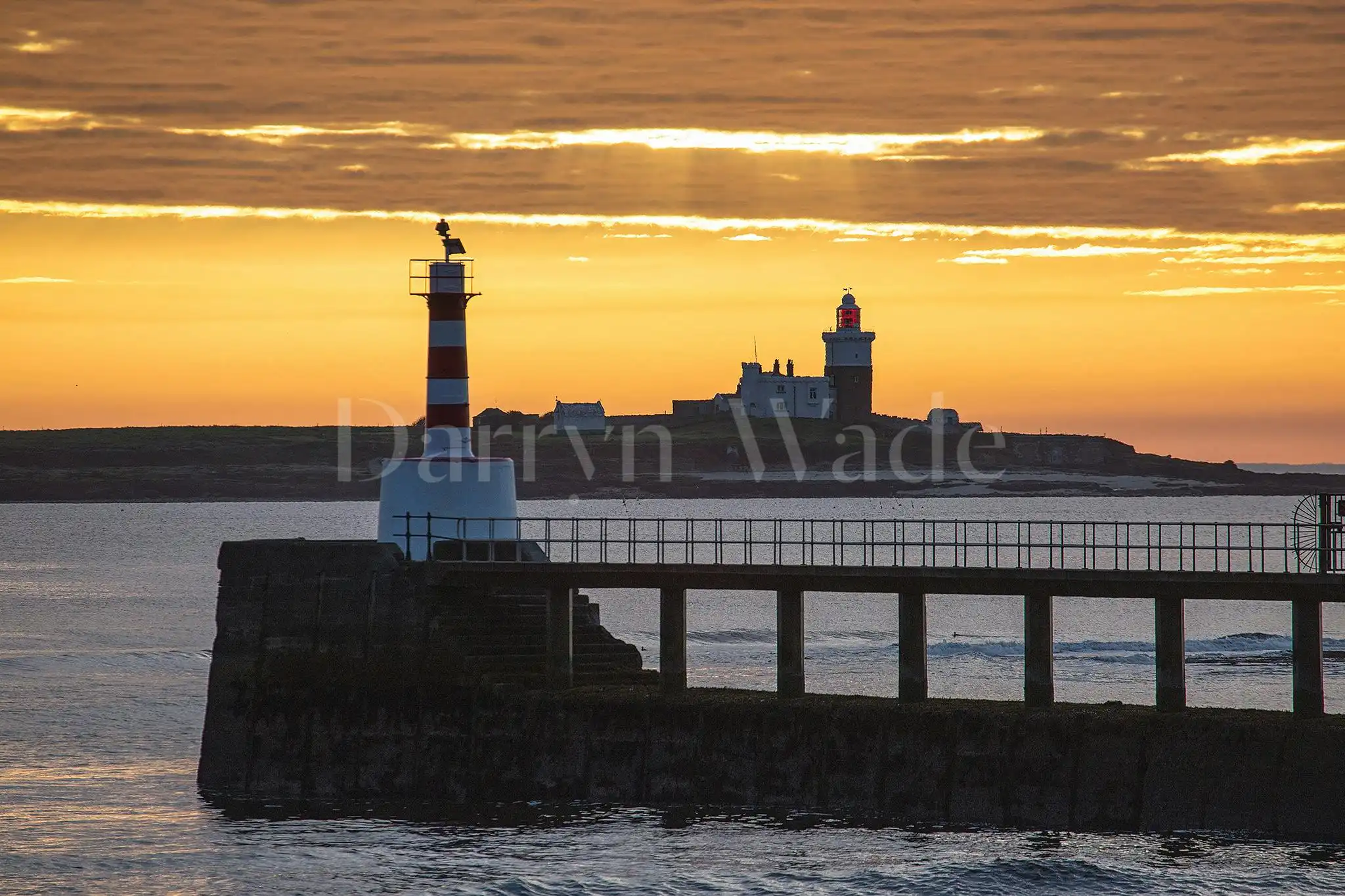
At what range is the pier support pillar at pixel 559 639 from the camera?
29.2 metres

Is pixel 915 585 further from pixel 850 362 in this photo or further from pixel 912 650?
pixel 850 362

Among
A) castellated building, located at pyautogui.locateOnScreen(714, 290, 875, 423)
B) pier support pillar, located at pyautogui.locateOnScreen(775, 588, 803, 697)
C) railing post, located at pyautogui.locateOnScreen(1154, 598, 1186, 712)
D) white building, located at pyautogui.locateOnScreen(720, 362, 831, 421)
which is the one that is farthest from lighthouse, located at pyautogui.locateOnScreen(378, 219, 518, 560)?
white building, located at pyautogui.locateOnScreen(720, 362, 831, 421)

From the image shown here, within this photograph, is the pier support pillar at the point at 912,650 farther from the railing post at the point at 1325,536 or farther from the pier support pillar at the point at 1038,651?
the railing post at the point at 1325,536

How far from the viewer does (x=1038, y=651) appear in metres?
27.0

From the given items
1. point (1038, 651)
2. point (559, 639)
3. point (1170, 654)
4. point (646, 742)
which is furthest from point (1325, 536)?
point (559, 639)

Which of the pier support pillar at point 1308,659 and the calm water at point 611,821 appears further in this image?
the pier support pillar at point 1308,659

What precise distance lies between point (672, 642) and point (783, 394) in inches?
5910

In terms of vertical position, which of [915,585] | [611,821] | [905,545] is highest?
[905,545]

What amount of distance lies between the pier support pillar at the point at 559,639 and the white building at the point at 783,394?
14120 cm

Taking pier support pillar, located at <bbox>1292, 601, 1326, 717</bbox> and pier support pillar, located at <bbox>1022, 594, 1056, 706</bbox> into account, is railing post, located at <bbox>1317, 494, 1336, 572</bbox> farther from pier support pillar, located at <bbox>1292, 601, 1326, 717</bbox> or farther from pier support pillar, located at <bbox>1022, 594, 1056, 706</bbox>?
pier support pillar, located at <bbox>1022, 594, 1056, 706</bbox>

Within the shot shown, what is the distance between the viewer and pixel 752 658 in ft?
178

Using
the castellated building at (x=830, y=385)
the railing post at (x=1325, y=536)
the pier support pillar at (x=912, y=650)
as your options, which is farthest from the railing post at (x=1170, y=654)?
the castellated building at (x=830, y=385)

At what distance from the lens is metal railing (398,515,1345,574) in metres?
28.9

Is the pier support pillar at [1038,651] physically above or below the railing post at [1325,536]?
below
